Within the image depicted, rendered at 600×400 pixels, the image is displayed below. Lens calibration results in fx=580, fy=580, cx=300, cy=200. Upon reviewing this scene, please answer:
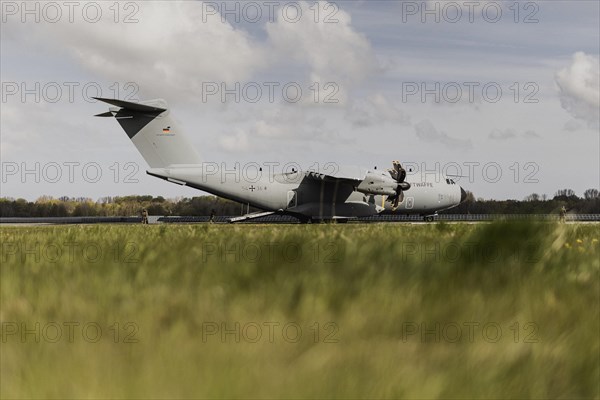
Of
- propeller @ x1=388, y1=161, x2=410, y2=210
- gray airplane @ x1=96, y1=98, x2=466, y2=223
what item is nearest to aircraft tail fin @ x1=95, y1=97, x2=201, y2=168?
gray airplane @ x1=96, y1=98, x2=466, y2=223

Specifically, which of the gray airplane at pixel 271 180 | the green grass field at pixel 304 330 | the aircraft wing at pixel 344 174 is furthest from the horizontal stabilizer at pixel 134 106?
the green grass field at pixel 304 330

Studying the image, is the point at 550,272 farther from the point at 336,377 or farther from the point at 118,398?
the point at 118,398

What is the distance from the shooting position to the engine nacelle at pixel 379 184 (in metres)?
36.2

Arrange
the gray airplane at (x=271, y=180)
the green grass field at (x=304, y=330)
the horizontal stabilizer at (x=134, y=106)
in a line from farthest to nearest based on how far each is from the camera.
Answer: the gray airplane at (x=271, y=180)
the horizontal stabilizer at (x=134, y=106)
the green grass field at (x=304, y=330)

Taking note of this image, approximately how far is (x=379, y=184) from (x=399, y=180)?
1.44 meters

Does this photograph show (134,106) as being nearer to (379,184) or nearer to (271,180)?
(271,180)

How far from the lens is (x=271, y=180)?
37.0 metres

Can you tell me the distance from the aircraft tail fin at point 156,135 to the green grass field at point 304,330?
107 feet

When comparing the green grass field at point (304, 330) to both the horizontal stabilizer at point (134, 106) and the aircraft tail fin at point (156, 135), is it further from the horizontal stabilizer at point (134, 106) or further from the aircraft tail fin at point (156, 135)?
the aircraft tail fin at point (156, 135)

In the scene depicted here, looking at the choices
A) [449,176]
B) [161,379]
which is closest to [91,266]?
[161,379]

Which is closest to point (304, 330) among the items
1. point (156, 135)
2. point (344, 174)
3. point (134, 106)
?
point (344, 174)

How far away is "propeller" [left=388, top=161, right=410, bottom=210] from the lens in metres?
36.5

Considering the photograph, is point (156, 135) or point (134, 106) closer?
point (134, 106)

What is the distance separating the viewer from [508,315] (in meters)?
2.22
